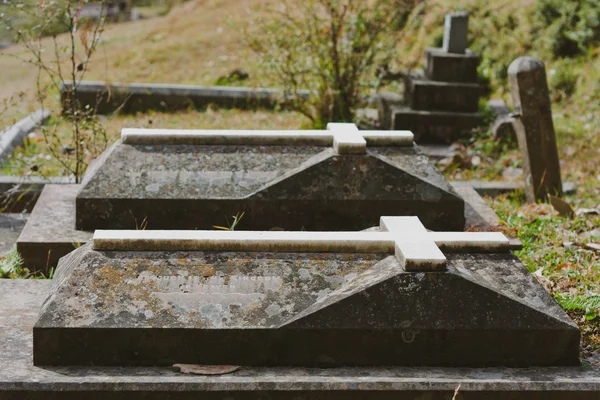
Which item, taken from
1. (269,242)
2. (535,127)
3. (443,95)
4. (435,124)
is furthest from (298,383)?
(443,95)

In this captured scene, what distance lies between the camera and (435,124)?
8.07 m

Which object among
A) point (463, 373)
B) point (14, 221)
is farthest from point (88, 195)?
point (463, 373)

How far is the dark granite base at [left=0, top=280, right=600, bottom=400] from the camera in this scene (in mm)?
2918

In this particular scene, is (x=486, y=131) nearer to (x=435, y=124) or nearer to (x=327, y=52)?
(x=435, y=124)

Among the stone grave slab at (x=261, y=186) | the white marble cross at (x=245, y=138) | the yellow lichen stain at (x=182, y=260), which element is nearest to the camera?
the yellow lichen stain at (x=182, y=260)

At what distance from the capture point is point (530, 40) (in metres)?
10.1

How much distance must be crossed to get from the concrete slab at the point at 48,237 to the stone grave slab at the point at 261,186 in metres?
0.12

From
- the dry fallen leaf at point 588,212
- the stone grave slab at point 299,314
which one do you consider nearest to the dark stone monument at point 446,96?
the dry fallen leaf at point 588,212

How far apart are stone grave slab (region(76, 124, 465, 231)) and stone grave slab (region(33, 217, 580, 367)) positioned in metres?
1.21

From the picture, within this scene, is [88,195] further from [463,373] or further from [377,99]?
[377,99]

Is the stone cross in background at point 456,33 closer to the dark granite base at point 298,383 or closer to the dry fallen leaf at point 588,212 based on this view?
the dry fallen leaf at point 588,212

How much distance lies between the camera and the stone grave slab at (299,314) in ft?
10.0

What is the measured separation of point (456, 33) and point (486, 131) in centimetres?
97

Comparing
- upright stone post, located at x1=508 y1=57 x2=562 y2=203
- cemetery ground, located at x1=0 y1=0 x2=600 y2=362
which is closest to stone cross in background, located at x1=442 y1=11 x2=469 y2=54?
cemetery ground, located at x1=0 y1=0 x2=600 y2=362
